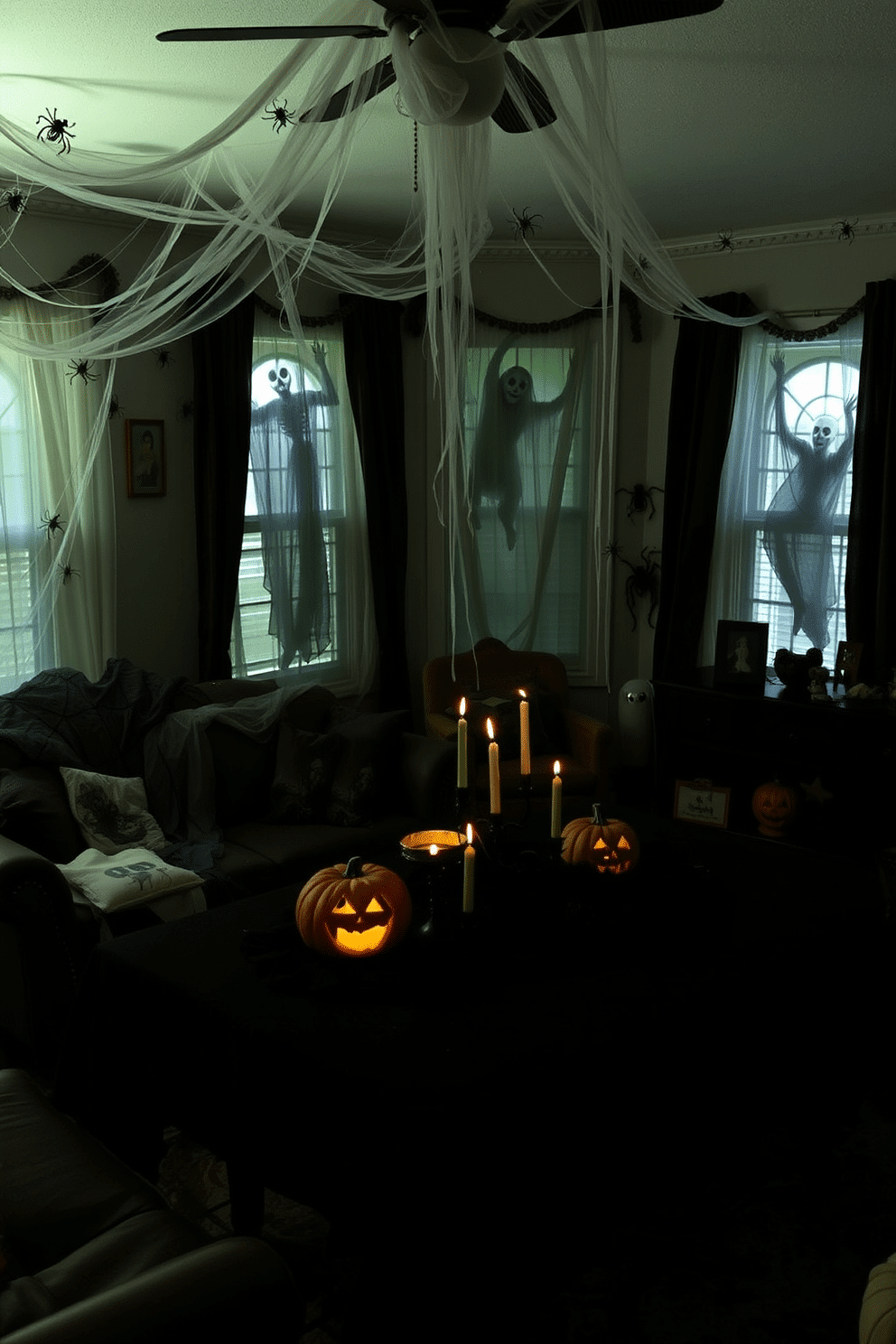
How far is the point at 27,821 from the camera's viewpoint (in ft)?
12.4

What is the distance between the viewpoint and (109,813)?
402 centimetres

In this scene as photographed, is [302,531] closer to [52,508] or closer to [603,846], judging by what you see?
[52,508]

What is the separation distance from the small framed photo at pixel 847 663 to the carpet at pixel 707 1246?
7.67 feet

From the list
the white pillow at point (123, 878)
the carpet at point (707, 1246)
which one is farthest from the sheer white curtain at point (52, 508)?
the carpet at point (707, 1246)

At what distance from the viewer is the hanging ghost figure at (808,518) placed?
536 cm

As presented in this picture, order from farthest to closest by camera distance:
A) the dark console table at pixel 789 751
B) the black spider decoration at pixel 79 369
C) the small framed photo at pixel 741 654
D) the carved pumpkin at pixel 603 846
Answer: the small framed photo at pixel 741 654 → the dark console table at pixel 789 751 → the black spider decoration at pixel 79 369 → the carved pumpkin at pixel 603 846

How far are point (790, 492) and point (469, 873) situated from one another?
12.3ft

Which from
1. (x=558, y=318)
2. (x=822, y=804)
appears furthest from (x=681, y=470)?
(x=822, y=804)

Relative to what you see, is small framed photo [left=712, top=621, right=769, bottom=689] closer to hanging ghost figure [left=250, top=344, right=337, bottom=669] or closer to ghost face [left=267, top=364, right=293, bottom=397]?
hanging ghost figure [left=250, top=344, right=337, bottom=669]

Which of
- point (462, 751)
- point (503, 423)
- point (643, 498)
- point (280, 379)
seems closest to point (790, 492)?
point (643, 498)

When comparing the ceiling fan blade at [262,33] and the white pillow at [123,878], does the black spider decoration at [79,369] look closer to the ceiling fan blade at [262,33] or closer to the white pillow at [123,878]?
the white pillow at [123,878]

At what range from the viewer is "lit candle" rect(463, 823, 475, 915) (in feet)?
7.75

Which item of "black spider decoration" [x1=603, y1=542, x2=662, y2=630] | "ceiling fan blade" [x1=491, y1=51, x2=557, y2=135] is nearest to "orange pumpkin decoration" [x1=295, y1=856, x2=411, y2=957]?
"ceiling fan blade" [x1=491, y1=51, x2=557, y2=135]

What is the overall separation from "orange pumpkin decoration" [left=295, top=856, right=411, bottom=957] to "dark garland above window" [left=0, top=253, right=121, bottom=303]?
289 cm
